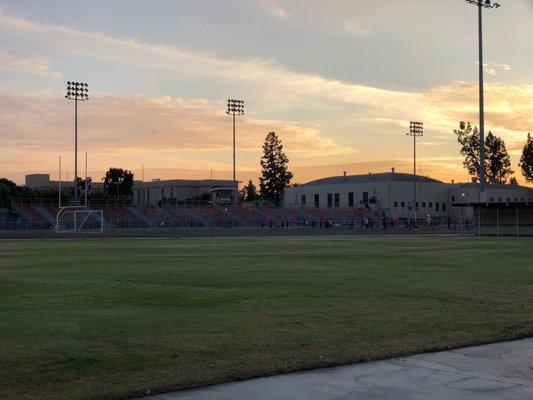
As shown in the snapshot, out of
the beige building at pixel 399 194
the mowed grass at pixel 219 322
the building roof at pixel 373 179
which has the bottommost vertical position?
the mowed grass at pixel 219 322

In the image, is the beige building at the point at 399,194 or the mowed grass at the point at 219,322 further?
the beige building at the point at 399,194

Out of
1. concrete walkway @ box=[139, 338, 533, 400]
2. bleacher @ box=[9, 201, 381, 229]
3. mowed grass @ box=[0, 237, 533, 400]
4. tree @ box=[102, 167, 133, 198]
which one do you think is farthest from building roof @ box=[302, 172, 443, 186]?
concrete walkway @ box=[139, 338, 533, 400]

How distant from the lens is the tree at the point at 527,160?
139 m

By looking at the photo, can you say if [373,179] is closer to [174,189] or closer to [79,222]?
[174,189]

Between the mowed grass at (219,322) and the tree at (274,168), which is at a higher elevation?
the tree at (274,168)

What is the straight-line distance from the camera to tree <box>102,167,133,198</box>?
155m

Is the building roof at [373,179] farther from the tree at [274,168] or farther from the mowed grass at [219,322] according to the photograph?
the mowed grass at [219,322]

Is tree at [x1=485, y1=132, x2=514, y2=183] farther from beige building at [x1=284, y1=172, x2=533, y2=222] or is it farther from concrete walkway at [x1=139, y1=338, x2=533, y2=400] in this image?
concrete walkway at [x1=139, y1=338, x2=533, y2=400]

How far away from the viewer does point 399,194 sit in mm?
124312

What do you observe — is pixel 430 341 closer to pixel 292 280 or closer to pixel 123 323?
pixel 123 323

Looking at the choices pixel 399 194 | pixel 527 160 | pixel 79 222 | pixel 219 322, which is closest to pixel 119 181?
pixel 399 194

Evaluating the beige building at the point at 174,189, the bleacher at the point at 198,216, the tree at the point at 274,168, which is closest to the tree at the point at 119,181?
the beige building at the point at 174,189

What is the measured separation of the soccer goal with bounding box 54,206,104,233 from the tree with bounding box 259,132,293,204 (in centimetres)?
7179

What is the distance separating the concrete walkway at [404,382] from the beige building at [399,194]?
113461 mm
